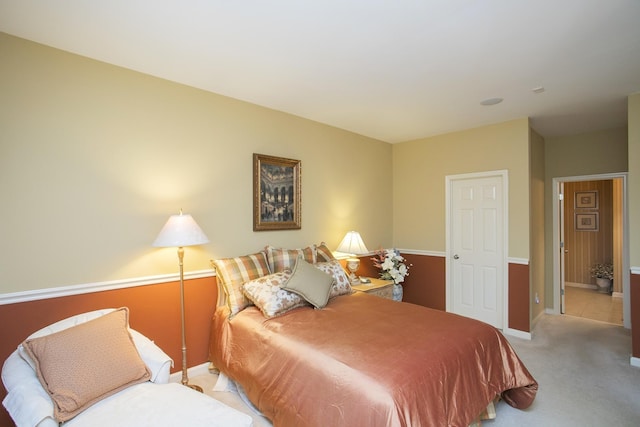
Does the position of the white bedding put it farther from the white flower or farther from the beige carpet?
the white flower

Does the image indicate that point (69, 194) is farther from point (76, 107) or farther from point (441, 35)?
point (441, 35)

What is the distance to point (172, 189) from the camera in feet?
9.13

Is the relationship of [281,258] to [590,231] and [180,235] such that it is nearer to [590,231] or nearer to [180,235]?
[180,235]

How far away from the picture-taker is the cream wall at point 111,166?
83.9 inches

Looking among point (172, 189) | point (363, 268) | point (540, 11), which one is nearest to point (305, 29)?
point (540, 11)

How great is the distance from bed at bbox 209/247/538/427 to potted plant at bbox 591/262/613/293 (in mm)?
5037

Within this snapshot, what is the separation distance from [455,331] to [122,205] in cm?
266

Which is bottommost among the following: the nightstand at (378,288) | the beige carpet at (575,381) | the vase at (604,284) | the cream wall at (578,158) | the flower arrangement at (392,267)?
the beige carpet at (575,381)

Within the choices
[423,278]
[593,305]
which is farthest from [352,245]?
[593,305]

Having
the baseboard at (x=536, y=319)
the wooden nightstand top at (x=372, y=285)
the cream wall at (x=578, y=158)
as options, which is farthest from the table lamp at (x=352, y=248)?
the cream wall at (x=578, y=158)

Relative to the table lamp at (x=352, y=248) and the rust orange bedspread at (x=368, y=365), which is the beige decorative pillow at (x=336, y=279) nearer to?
the rust orange bedspread at (x=368, y=365)

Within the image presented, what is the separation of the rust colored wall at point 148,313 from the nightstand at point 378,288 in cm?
161

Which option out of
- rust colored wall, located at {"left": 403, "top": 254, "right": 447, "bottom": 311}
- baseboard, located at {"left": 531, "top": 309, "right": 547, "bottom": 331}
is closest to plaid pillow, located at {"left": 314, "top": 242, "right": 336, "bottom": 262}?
rust colored wall, located at {"left": 403, "top": 254, "right": 447, "bottom": 311}

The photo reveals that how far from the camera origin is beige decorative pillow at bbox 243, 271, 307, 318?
99.0 inches
